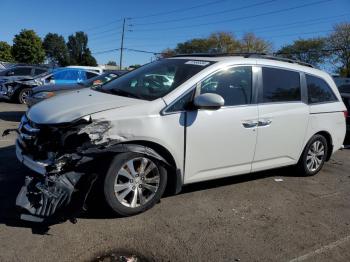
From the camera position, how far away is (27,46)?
75.9 metres

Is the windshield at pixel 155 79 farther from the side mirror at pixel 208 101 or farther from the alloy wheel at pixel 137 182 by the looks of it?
the alloy wheel at pixel 137 182

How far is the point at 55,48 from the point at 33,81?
89784 mm

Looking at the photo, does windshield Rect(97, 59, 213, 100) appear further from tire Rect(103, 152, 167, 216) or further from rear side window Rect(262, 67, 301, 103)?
rear side window Rect(262, 67, 301, 103)

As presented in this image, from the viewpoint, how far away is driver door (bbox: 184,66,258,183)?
4.64m

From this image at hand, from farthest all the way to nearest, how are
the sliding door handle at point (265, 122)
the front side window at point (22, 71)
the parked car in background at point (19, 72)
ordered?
the front side window at point (22, 71)
the parked car in background at point (19, 72)
the sliding door handle at point (265, 122)

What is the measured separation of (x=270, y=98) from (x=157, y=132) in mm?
1872

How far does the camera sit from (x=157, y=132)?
4344mm

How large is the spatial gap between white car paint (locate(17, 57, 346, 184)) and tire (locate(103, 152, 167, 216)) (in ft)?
0.72

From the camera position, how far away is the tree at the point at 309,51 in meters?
61.6

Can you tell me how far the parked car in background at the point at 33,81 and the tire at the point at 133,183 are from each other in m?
11.5

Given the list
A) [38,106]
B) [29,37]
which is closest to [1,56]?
[29,37]

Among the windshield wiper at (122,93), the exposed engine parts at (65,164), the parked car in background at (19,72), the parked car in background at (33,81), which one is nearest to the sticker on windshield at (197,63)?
the windshield wiper at (122,93)

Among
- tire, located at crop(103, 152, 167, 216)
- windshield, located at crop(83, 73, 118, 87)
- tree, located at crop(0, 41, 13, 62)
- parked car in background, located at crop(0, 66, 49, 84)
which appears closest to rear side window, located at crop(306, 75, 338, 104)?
tire, located at crop(103, 152, 167, 216)

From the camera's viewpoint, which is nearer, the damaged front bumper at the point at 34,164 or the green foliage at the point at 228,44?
the damaged front bumper at the point at 34,164
